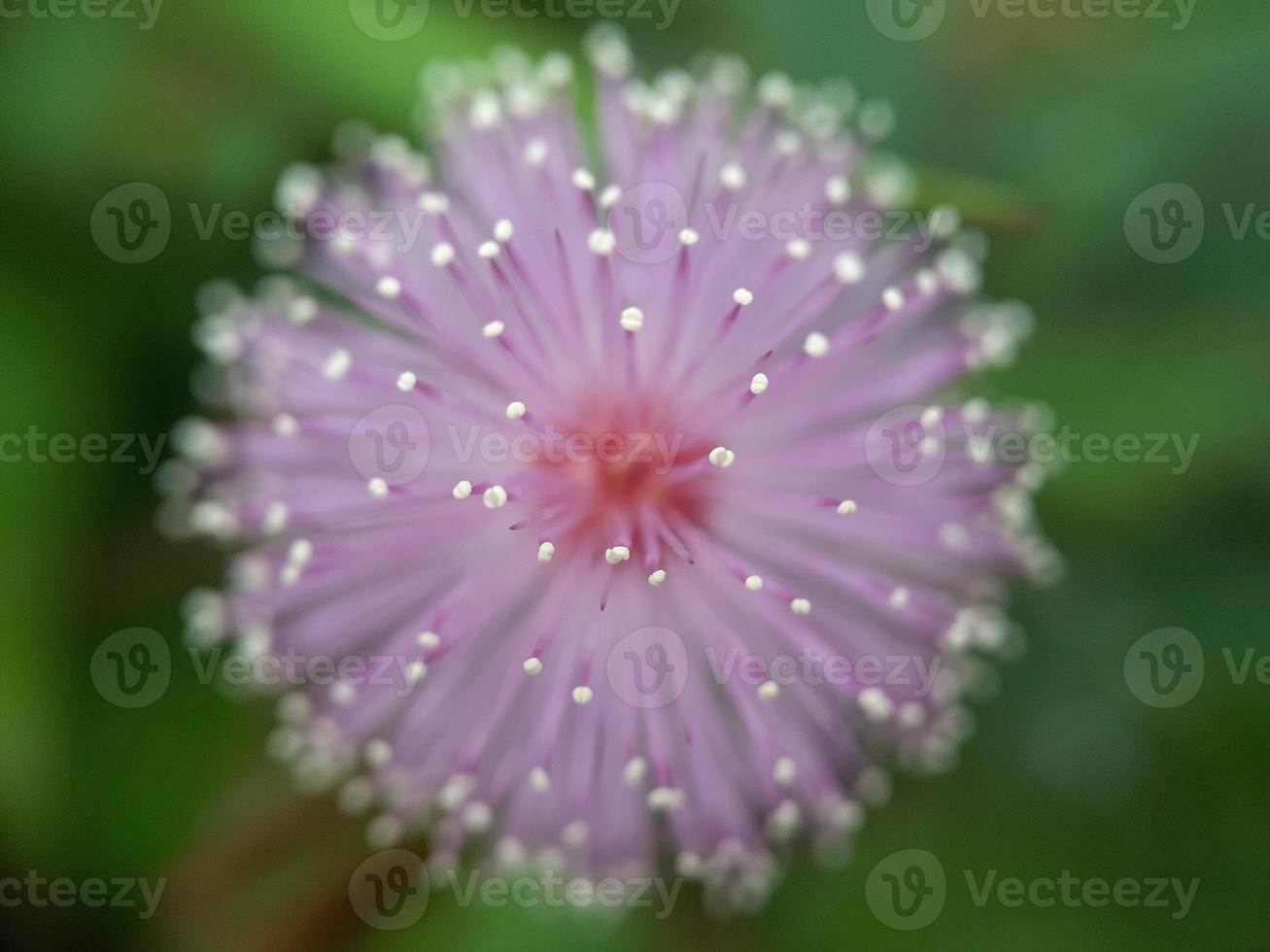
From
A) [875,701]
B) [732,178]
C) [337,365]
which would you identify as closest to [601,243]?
[732,178]

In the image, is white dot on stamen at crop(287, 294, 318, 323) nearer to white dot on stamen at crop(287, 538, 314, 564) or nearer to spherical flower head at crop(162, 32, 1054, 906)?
spherical flower head at crop(162, 32, 1054, 906)

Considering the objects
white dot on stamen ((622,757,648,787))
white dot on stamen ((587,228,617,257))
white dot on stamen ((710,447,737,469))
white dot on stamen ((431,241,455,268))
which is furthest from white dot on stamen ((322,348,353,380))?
white dot on stamen ((622,757,648,787))

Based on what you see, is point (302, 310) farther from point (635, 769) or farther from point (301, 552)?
point (635, 769)

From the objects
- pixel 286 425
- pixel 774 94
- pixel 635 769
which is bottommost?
pixel 635 769

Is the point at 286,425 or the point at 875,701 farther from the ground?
the point at 286,425

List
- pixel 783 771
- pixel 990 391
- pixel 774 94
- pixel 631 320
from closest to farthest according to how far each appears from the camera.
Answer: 1. pixel 631 320
2. pixel 783 771
3. pixel 774 94
4. pixel 990 391

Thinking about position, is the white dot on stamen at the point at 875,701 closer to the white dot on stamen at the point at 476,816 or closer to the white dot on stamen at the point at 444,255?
the white dot on stamen at the point at 476,816

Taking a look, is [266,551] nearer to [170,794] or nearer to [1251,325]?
[170,794]

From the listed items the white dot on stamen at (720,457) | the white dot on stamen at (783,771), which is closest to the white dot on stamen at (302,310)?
the white dot on stamen at (720,457)
